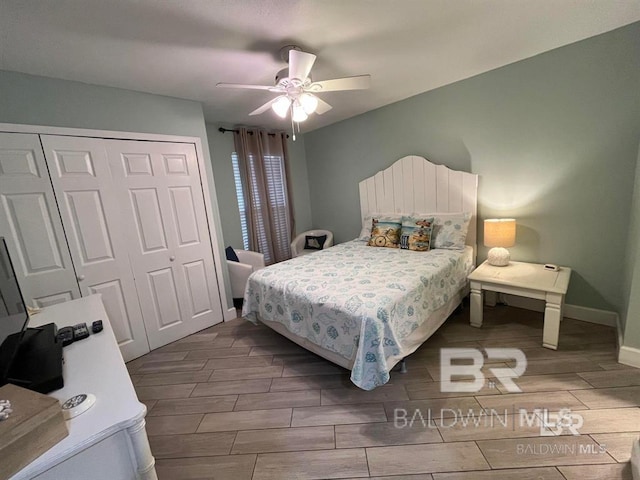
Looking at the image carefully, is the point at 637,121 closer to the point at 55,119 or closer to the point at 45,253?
the point at 55,119

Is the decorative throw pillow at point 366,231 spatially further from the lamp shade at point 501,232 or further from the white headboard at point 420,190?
the lamp shade at point 501,232

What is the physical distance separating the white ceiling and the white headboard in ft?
3.41

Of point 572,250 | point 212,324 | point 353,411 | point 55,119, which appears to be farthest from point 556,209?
point 55,119

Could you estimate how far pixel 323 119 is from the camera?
388cm

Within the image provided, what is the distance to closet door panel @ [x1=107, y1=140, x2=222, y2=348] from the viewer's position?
8.05 ft

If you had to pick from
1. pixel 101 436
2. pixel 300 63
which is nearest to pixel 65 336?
pixel 101 436

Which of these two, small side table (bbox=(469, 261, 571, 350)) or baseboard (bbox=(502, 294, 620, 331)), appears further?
baseboard (bbox=(502, 294, 620, 331))

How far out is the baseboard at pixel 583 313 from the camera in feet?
7.64

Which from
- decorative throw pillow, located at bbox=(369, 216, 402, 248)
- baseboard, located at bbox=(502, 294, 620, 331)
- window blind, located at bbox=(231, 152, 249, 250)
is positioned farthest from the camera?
window blind, located at bbox=(231, 152, 249, 250)

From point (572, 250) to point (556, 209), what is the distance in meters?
0.40

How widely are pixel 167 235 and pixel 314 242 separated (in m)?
2.20

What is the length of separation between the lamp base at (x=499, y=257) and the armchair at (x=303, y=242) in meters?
2.23

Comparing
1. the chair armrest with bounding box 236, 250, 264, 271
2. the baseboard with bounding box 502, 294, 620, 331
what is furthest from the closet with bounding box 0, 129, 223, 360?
the baseboard with bounding box 502, 294, 620, 331

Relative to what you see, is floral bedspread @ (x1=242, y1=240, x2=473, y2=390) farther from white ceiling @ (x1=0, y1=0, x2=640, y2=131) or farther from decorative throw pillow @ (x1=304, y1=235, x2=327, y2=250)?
white ceiling @ (x1=0, y1=0, x2=640, y2=131)
